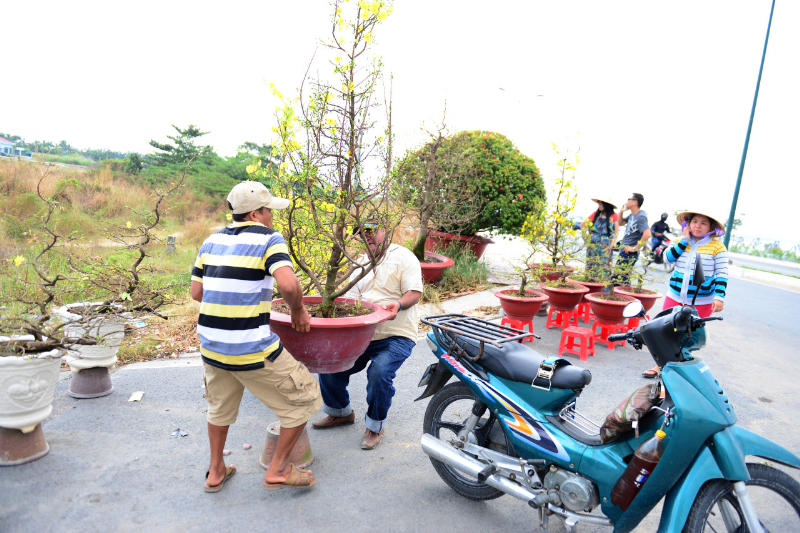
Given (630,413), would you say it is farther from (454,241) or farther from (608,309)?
(454,241)

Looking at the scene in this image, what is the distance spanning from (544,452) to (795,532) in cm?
102

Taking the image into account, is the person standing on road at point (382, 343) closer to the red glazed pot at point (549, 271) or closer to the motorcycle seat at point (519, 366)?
the motorcycle seat at point (519, 366)

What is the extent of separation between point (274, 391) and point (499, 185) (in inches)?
249

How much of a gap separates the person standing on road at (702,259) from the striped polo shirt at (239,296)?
3620 mm

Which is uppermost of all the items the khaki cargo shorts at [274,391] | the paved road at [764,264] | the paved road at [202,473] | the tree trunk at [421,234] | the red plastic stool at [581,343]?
the tree trunk at [421,234]

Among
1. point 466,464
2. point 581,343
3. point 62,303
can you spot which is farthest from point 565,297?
point 62,303

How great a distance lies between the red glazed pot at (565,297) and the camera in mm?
5617

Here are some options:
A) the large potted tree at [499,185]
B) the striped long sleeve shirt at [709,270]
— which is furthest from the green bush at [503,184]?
the striped long sleeve shirt at [709,270]

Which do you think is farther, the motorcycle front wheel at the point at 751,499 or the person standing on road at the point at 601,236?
the person standing on road at the point at 601,236

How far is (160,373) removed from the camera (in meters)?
4.18

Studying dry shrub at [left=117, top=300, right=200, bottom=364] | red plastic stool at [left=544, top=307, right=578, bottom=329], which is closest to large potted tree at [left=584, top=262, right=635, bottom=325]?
red plastic stool at [left=544, top=307, right=578, bottom=329]

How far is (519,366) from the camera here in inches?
95.3

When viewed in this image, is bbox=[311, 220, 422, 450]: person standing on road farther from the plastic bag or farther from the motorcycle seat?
the plastic bag

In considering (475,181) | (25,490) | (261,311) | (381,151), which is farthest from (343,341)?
(475,181)
